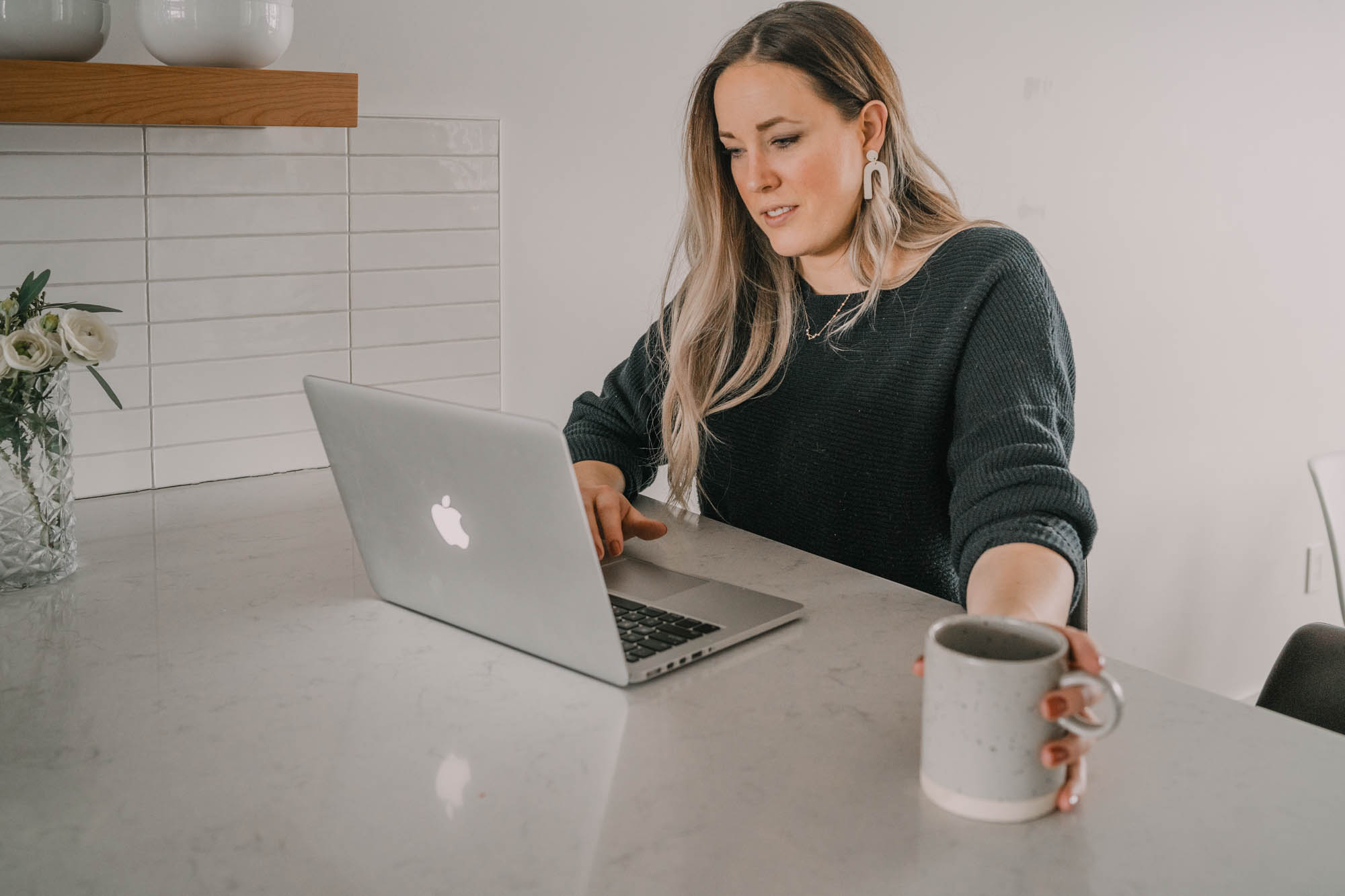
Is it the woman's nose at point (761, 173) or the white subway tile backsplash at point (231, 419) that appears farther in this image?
the white subway tile backsplash at point (231, 419)

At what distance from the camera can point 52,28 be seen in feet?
4.51

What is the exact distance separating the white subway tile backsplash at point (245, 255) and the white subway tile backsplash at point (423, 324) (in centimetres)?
10

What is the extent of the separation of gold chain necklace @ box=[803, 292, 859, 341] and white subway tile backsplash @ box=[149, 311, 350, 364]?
70 centimetres

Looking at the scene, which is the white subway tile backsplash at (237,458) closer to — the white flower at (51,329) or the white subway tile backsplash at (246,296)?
the white subway tile backsplash at (246,296)

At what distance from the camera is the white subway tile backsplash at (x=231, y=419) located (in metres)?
1.71

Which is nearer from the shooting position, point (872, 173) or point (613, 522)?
point (613, 522)

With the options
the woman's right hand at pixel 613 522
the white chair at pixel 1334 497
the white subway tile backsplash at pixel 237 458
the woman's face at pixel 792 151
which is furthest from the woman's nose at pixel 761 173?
the white chair at pixel 1334 497

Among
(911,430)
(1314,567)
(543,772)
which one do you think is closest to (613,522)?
(911,430)

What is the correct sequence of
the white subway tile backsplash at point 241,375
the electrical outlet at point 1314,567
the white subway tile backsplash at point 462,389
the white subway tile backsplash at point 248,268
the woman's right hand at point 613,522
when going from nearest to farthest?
the woman's right hand at point 613,522 → the white subway tile backsplash at point 248,268 → the white subway tile backsplash at point 241,375 → the white subway tile backsplash at point 462,389 → the electrical outlet at point 1314,567

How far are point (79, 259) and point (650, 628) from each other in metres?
1.00

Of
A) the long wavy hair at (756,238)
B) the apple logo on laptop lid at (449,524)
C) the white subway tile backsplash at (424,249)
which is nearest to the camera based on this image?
the apple logo on laptop lid at (449,524)

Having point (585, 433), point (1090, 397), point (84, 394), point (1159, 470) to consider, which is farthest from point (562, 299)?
point (1159, 470)

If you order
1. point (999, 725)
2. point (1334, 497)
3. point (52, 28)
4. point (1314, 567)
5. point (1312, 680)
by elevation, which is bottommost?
point (1314, 567)

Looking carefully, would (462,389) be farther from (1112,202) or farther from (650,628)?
(1112,202)
